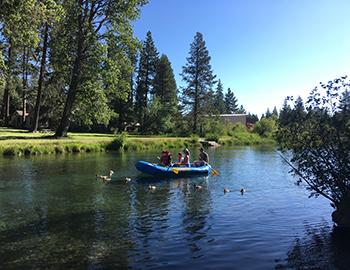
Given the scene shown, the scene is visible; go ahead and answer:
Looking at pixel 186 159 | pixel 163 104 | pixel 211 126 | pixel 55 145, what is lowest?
pixel 186 159

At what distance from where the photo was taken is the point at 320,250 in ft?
33.7

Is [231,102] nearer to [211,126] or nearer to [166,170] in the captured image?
[211,126]

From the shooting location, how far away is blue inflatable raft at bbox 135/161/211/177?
74.0ft

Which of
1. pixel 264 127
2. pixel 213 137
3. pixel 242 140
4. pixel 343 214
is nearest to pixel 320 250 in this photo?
pixel 343 214

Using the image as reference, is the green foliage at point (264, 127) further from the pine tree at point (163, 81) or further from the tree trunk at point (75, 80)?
the tree trunk at point (75, 80)

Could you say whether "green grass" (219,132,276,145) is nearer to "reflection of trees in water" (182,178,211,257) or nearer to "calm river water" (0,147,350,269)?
"calm river water" (0,147,350,269)

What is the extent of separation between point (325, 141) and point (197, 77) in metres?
58.7

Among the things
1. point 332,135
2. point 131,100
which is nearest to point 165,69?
point 131,100

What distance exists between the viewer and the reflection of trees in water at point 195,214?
11.1 metres

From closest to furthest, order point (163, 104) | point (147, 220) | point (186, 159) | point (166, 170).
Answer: point (147, 220)
point (166, 170)
point (186, 159)
point (163, 104)

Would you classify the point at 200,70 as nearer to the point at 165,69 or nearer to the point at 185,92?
the point at 185,92

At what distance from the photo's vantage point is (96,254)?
9.59 meters

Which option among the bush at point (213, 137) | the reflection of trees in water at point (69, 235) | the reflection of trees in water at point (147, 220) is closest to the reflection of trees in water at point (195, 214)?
the reflection of trees in water at point (147, 220)

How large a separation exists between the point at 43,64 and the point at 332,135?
34312 mm
